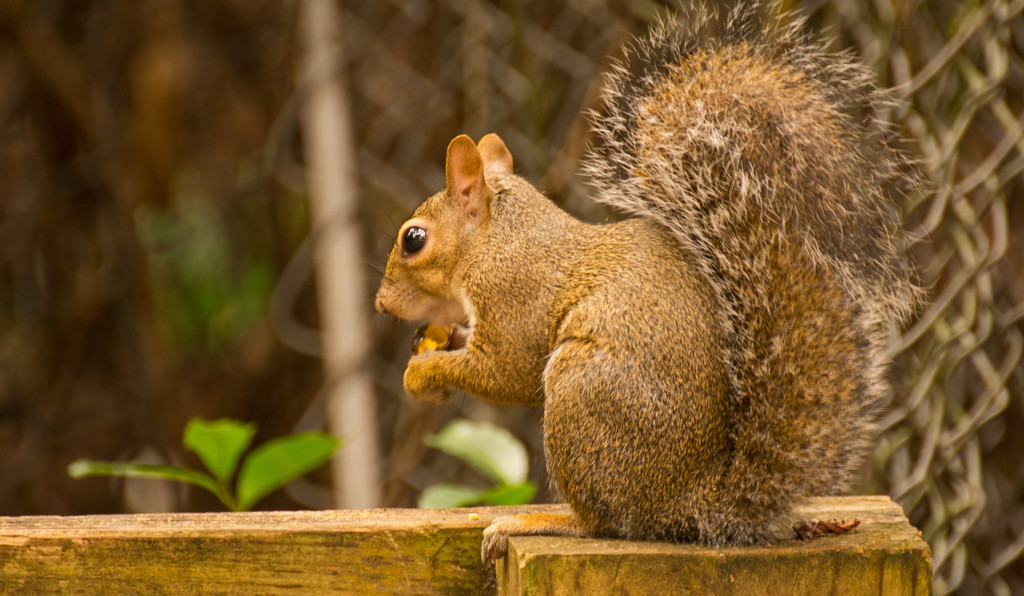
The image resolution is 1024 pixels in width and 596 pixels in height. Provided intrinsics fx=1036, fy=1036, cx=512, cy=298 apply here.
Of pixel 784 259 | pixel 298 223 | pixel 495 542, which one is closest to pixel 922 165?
pixel 784 259

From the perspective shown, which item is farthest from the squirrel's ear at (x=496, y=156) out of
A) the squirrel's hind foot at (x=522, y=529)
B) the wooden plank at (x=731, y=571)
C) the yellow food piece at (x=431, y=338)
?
the wooden plank at (x=731, y=571)

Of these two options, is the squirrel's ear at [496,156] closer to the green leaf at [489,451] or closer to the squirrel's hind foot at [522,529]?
the green leaf at [489,451]

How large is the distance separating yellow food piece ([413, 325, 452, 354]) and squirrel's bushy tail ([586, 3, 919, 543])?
0.29 m

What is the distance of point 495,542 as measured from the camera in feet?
2.55

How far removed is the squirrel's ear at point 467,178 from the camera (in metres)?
1.03

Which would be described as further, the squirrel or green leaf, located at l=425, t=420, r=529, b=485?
green leaf, located at l=425, t=420, r=529, b=485

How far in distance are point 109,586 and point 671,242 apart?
0.52 m

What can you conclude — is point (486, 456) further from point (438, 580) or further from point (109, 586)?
point (109, 586)

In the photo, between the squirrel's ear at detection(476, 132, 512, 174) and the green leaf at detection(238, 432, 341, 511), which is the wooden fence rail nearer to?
the green leaf at detection(238, 432, 341, 511)

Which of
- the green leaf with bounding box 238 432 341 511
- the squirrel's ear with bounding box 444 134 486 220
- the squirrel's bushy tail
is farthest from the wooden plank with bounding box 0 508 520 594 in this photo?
the squirrel's ear with bounding box 444 134 486 220

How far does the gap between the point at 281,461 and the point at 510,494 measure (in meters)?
0.21

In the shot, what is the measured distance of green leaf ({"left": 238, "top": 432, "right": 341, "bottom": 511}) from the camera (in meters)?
0.93

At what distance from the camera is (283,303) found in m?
2.30

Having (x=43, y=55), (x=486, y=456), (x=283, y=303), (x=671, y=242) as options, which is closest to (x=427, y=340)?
(x=486, y=456)
